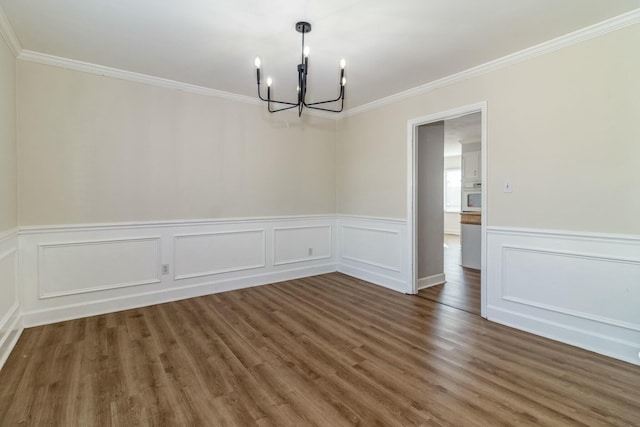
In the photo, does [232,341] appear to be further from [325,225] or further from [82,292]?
[325,225]

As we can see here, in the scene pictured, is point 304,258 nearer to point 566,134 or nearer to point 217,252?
point 217,252

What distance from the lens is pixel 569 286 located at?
2676 mm

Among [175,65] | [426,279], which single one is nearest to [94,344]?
[175,65]

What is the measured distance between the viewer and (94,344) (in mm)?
2627

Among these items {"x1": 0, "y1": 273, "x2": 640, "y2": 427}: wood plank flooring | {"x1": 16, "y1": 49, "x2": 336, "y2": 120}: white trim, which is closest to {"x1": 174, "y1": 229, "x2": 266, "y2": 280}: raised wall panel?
{"x1": 0, "y1": 273, "x2": 640, "y2": 427}: wood plank flooring

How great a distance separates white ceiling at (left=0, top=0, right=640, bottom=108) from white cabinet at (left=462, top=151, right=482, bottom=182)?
3.55 metres

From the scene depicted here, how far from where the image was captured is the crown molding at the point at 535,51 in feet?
7.70

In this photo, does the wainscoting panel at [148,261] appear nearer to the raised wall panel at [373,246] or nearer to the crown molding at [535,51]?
the raised wall panel at [373,246]

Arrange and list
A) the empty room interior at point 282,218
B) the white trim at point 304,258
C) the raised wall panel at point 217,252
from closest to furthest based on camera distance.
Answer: the empty room interior at point 282,218 → the raised wall panel at point 217,252 → the white trim at point 304,258

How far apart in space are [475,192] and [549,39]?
4004mm

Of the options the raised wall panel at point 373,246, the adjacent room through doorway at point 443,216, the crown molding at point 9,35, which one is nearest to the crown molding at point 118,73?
the crown molding at point 9,35

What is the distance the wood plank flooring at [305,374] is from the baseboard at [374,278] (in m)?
0.85

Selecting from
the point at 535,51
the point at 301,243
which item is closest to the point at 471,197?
the point at 301,243

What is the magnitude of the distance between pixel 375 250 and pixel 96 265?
3349 mm
